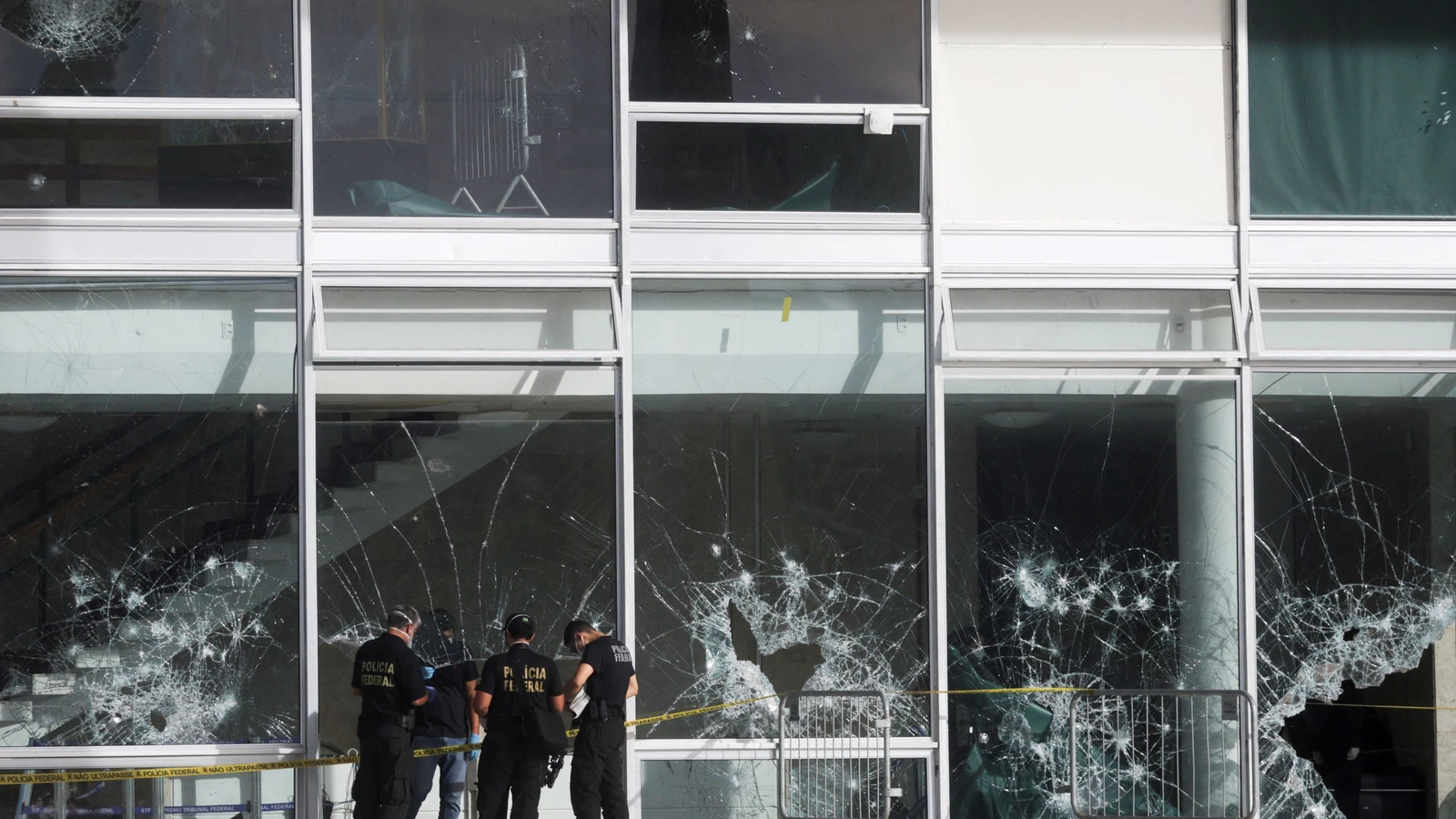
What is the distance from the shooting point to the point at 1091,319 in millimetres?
7574

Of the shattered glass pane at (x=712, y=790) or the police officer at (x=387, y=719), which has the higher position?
the police officer at (x=387, y=719)

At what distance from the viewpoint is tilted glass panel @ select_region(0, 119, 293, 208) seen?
7.40m

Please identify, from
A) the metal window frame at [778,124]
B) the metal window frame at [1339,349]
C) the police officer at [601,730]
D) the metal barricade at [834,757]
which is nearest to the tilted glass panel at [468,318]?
the metal window frame at [778,124]

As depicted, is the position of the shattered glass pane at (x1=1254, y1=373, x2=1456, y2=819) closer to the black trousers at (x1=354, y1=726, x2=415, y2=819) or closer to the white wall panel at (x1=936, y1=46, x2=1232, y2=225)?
the white wall panel at (x1=936, y1=46, x2=1232, y2=225)

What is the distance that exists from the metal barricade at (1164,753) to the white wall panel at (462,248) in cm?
352

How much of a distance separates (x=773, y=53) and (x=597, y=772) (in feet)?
12.8

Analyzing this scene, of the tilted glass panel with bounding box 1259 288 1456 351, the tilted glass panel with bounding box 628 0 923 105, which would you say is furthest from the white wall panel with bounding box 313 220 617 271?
the tilted glass panel with bounding box 1259 288 1456 351

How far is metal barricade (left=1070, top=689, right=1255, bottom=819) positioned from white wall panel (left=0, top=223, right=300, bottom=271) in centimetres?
494

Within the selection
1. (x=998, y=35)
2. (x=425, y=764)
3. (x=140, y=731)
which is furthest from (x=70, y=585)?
(x=998, y=35)

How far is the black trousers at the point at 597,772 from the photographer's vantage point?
688cm

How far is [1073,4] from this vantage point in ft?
25.3

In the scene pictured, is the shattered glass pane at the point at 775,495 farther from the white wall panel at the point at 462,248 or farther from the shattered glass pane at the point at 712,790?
the white wall panel at the point at 462,248

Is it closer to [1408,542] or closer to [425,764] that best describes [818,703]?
[425,764]

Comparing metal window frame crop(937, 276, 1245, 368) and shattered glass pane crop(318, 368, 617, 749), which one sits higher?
metal window frame crop(937, 276, 1245, 368)
